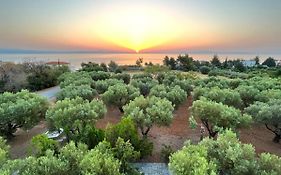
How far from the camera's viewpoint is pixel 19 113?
1766cm

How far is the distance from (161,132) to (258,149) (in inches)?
227

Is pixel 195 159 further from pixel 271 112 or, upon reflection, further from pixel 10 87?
pixel 10 87

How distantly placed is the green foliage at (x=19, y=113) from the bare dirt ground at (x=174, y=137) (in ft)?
2.91

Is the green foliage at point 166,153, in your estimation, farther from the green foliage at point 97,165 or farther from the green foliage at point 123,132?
the green foliage at point 97,165

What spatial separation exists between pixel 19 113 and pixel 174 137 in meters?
9.23

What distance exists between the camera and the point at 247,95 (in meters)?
22.9

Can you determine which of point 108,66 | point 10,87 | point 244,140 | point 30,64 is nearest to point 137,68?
point 108,66

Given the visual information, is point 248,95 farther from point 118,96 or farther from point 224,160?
point 224,160

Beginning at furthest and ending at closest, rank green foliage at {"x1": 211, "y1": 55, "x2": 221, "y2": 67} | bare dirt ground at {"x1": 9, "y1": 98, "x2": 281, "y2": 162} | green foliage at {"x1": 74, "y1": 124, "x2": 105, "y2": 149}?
green foliage at {"x1": 211, "y1": 55, "x2": 221, "y2": 67} → bare dirt ground at {"x1": 9, "y1": 98, "x2": 281, "y2": 162} → green foliage at {"x1": 74, "y1": 124, "x2": 105, "y2": 149}

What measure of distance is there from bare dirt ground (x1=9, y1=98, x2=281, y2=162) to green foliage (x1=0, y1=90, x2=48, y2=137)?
887mm

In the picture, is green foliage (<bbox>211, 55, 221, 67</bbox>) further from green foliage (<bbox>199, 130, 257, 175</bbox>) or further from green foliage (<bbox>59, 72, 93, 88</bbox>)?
green foliage (<bbox>199, 130, 257, 175</bbox>)

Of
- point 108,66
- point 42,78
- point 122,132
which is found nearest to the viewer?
point 122,132

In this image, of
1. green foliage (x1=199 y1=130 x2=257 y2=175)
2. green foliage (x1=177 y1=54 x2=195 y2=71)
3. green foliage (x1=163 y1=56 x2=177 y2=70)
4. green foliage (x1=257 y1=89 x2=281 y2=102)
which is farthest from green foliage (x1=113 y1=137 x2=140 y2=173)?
green foliage (x1=163 y1=56 x2=177 y2=70)

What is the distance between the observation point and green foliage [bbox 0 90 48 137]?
686 inches
